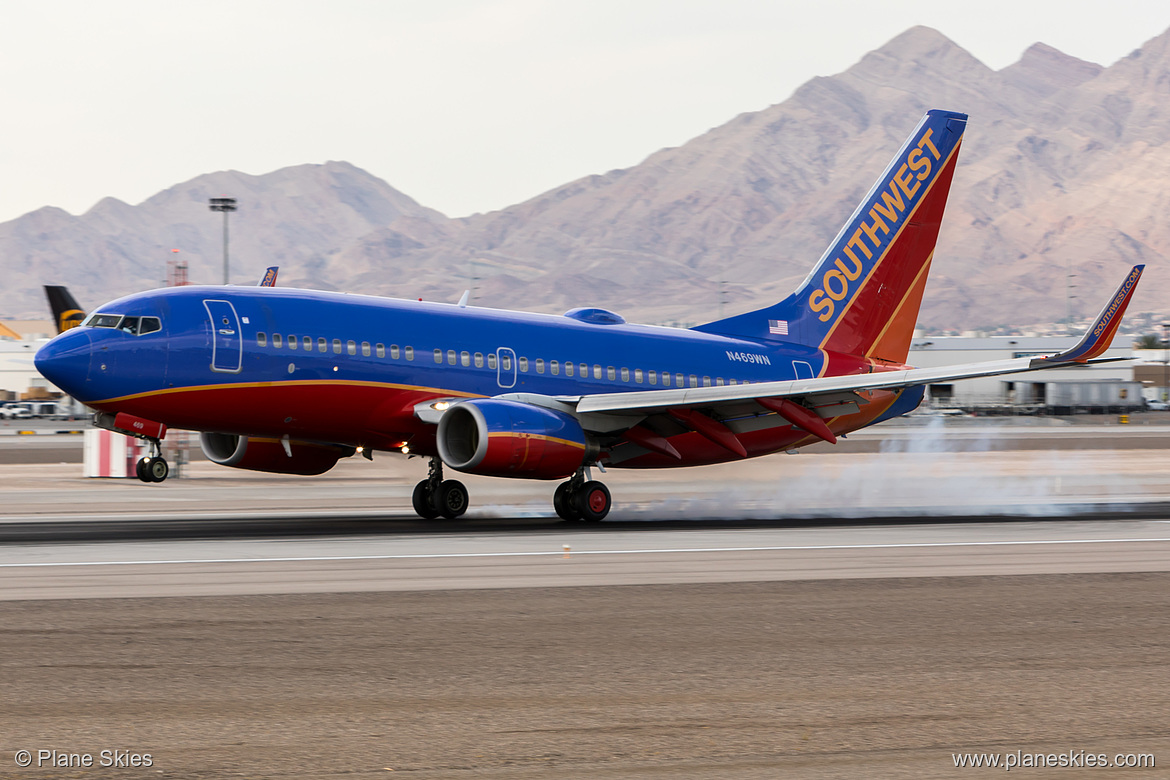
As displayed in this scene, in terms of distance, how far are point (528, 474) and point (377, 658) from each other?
47.8ft

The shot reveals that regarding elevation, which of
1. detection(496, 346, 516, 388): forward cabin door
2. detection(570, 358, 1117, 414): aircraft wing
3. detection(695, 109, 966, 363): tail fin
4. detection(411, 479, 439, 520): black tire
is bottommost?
detection(411, 479, 439, 520): black tire

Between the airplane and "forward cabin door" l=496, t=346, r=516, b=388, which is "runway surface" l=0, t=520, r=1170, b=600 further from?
"forward cabin door" l=496, t=346, r=516, b=388

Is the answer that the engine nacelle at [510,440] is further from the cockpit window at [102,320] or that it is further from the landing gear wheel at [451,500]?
the cockpit window at [102,320]

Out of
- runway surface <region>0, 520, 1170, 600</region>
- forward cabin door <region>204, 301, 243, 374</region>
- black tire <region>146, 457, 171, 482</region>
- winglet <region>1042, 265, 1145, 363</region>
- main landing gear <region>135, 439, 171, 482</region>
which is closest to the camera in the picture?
runway surface <region>0, 520, 1170, 600</region>

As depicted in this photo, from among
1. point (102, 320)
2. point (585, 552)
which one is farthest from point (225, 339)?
point (585, 552)

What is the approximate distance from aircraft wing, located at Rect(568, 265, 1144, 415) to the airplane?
0.05 m

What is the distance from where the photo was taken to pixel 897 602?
15859 millimetres

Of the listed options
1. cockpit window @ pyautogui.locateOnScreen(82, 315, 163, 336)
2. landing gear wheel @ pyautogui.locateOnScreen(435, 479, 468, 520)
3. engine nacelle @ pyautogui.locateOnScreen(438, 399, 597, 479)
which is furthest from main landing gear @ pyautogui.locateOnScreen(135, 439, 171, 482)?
landing gear wheel @ pyautogui.locateOnScreen(435, 479, 468, 520)

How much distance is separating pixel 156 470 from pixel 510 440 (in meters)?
6.89

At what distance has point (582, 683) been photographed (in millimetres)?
11086

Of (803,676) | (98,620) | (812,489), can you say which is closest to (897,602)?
(803,676)

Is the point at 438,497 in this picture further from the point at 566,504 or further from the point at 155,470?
the point at 155,470

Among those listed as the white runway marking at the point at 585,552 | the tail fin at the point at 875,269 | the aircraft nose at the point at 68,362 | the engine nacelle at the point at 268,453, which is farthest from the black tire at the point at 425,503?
the tail fin at the point at 875,269

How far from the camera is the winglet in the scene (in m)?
25.8
